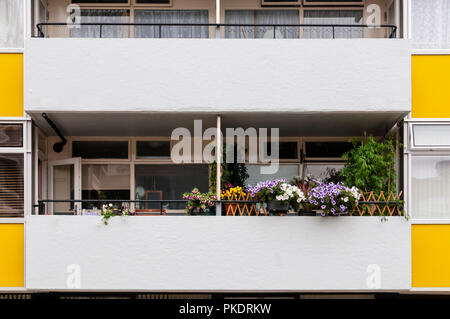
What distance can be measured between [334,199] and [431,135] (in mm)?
2031

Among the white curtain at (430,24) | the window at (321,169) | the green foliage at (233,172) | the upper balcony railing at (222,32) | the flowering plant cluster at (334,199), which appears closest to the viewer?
A: the flowering plant cluster at (334,199)

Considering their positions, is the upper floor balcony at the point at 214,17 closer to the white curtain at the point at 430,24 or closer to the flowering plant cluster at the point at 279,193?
the white curtain at the point at 430,24

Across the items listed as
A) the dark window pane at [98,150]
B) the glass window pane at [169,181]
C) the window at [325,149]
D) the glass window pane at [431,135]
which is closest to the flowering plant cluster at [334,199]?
the glass window pane at [431,135]

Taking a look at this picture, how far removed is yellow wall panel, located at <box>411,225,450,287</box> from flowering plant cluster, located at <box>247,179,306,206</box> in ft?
6.64

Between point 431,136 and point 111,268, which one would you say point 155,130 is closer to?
point 111,268

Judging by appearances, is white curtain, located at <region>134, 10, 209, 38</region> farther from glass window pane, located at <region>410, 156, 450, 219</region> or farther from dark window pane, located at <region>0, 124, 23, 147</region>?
glass window pane, located at <region>410, 156, 450, 219</region>

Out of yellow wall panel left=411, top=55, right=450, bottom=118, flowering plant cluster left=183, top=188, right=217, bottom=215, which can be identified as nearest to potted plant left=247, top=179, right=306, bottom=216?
flowering plant cluster left=183, top=188, right=217, bottom=215

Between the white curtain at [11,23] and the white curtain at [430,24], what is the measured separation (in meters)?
6.52

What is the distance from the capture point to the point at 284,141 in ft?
30.6

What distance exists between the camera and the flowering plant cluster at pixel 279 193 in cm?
738

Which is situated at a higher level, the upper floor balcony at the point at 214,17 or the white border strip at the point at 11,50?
the upper floor balcony at the point at 214,17

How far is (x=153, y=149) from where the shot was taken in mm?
9289
